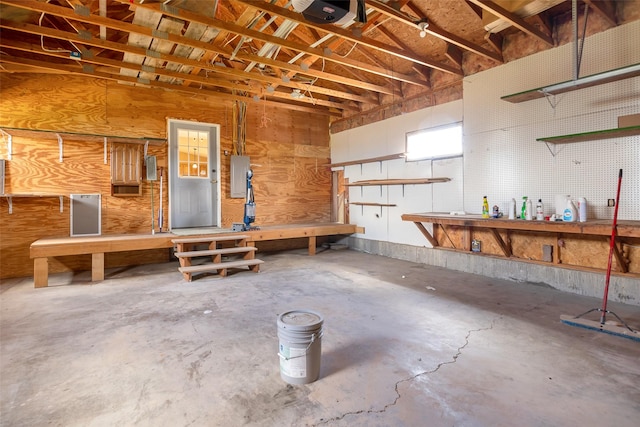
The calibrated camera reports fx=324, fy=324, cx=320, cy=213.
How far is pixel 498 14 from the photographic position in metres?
3.29

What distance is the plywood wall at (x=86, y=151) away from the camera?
4.63 meters

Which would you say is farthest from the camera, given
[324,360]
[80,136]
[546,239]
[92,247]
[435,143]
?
[435,143]

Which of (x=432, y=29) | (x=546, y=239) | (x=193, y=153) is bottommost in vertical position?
(x=546, y=239)

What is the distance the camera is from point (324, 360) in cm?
221

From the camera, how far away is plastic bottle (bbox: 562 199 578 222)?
341cm

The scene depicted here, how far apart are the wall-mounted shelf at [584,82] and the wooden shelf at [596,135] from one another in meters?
0.51

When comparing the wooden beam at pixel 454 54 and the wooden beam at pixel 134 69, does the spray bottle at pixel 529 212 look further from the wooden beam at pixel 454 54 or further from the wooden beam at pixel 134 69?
the wooden beam at pixel 134 69

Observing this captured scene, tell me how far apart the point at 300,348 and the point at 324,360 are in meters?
0.44

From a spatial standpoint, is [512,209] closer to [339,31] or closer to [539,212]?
[539,212]

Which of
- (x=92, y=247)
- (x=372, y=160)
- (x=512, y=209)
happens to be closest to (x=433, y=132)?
(x=372, y=160)

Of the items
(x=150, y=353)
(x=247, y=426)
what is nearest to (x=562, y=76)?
(x=247, y=426)

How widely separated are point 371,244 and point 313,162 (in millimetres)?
2302

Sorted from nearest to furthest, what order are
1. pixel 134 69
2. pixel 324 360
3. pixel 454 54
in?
pixel 324 360 < pixel 134 69 < pixel 454 54

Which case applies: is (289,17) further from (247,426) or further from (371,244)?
(371,244)
